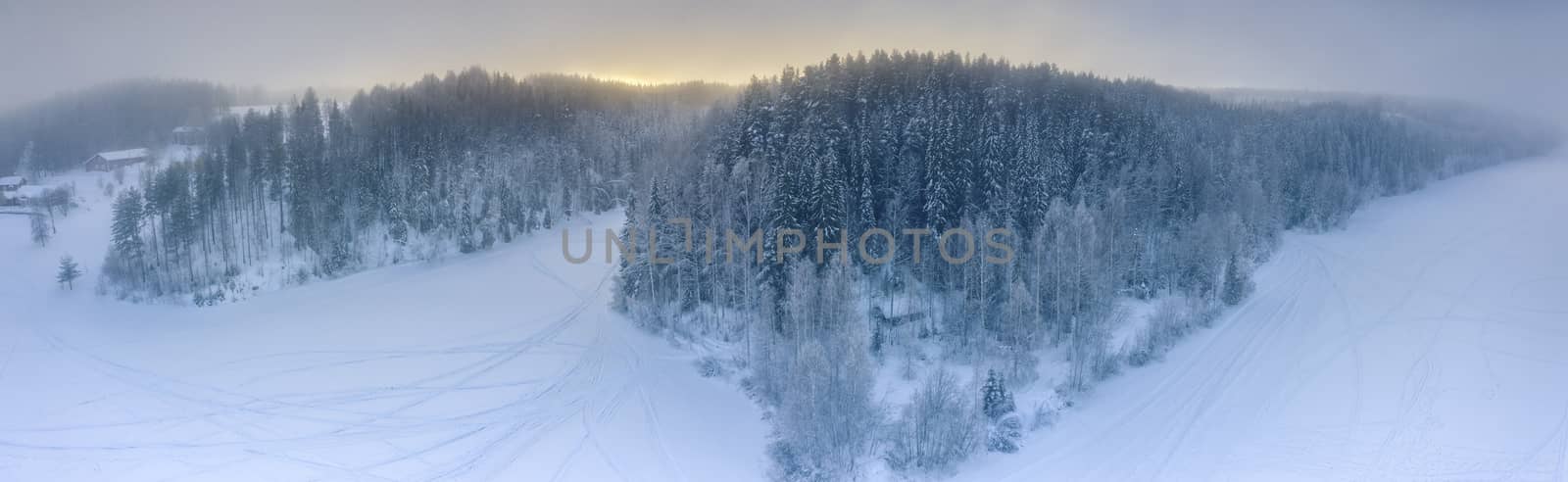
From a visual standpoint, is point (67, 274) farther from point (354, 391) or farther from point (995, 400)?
point (995, 400)

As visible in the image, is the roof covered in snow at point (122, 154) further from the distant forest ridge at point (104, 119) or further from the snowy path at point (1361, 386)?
the snowy path at point (1361, 386)

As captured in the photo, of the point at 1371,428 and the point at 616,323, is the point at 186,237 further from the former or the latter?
the point at 1371,428

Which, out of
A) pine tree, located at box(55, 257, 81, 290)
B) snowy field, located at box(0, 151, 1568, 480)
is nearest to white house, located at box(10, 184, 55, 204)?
snowy field, located at box(0, 151, 1568, 480)

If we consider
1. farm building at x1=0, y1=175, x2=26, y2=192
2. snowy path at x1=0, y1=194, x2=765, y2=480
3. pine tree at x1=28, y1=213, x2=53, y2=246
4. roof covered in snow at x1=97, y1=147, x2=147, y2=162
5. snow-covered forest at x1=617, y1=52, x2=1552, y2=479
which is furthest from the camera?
roof covered in snow at x1=97, y1=147, x2=147, y2=162

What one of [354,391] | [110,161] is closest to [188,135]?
[110,161]

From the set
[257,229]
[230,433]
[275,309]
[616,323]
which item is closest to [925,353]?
[616,323]

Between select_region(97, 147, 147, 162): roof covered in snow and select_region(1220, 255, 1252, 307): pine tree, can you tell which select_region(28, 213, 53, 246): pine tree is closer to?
select_region(97, 147, 147, 162): roof covered in snow
